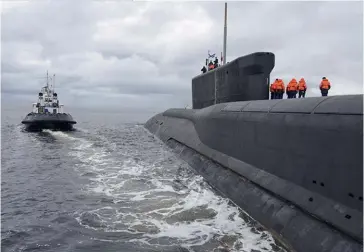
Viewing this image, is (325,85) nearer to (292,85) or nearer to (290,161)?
(292,85)

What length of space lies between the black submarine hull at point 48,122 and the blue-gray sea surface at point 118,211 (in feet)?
66.6

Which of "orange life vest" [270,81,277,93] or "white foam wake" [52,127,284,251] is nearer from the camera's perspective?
"white foam wake" [52,127,284,251]

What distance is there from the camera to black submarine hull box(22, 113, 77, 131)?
120 feet

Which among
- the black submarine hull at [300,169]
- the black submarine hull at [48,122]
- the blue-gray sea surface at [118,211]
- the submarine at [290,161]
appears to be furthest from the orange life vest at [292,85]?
the black submarine hull at [48,122]

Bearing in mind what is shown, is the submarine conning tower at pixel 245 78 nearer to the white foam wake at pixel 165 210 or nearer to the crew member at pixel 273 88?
the crew member at pixel 273 88

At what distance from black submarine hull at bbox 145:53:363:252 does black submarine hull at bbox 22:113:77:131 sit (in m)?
27.1

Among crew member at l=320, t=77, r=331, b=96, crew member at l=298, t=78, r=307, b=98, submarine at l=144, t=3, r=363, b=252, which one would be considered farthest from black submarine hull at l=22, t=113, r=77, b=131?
crew member at l=320, t=77, r=331, b=96

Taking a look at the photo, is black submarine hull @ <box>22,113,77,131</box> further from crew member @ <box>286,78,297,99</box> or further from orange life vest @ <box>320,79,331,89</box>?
orange life vest @ <box>320,79,331,89</box>

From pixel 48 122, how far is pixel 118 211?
29980 millimetres

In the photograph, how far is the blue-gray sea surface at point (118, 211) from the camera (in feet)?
24.6

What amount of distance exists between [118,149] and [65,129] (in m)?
17.3

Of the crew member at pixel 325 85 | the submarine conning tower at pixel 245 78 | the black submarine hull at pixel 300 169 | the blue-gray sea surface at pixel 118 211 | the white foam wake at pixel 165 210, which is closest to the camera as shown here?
the black submarine hull at pixel 300 169

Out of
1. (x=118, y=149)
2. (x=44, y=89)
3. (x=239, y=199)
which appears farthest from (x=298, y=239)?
(x=44, y=89)

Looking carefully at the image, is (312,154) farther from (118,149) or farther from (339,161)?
(118,149)
